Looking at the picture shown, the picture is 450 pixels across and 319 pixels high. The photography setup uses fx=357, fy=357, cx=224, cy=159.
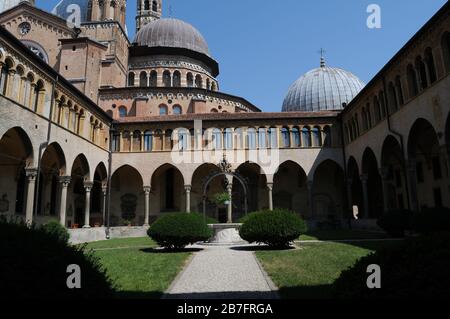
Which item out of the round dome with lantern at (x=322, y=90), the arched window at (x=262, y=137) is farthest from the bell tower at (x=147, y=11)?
the arched window at (x=262, y=137)

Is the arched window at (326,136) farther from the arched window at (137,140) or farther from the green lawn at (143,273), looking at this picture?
the green lawn at (143,273)

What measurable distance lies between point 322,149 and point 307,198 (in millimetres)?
4857

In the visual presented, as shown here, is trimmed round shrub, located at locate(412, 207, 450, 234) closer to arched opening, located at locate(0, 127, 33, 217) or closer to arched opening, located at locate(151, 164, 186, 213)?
arched opening, located at locate(151, 164, 186, 213)

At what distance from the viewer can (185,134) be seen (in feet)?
92.4

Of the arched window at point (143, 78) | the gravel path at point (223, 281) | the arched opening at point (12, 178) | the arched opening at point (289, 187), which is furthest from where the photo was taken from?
the arched window at point (143, 78)

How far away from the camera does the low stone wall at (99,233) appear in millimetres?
20281

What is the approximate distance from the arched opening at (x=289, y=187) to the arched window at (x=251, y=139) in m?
3.90

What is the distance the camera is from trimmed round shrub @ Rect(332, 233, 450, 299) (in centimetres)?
264

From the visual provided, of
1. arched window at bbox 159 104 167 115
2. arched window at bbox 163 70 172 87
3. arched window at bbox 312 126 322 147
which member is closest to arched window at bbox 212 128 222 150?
arched window at bbox 312 126 322 147

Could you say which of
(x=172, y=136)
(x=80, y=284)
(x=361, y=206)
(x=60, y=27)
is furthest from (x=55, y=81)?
(x=361, y=206)
